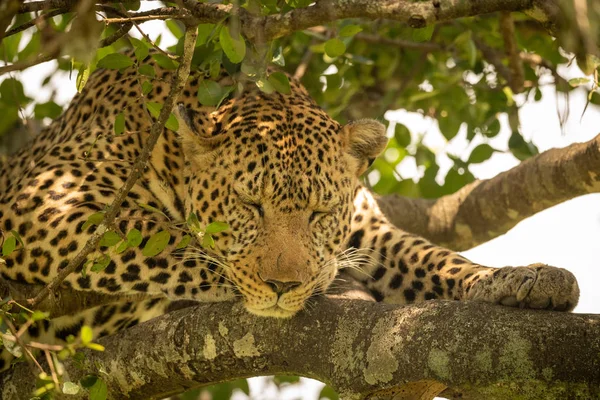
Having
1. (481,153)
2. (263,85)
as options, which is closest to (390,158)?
(481,153)

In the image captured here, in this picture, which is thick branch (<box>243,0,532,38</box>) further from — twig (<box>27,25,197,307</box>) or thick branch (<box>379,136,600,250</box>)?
thick branch (<box>379,136,600,250</box>)

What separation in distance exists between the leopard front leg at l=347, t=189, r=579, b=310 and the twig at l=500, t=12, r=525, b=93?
64.1 inches

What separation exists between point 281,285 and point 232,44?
1.73 m

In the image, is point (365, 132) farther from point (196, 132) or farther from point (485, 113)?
point (485, 113)

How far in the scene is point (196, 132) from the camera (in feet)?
21.4

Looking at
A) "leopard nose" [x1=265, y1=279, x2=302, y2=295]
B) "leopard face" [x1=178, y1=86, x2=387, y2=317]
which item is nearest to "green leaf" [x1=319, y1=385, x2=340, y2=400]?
"leopard face" [x1=178, y1=86, x2=387, y2=317]

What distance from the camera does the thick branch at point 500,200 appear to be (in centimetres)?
722

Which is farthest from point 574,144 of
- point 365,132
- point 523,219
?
point 365,132

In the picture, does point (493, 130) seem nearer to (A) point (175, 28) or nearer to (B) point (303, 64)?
(B) point (303, 64)

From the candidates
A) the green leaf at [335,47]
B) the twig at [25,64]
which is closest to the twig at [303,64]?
→ the green leaf at [335,47]

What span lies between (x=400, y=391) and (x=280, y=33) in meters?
2.05

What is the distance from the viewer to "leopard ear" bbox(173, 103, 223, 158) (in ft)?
21.0

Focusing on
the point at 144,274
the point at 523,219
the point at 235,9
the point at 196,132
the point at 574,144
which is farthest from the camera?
the point at 523,219

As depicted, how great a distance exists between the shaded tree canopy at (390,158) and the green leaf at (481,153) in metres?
0.02
